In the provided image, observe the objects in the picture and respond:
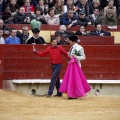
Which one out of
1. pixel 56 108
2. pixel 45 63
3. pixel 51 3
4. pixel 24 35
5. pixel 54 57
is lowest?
pixel 56 108

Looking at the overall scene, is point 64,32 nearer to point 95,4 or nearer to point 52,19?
point 52,19

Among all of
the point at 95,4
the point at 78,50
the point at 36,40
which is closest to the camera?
the point at 78,50

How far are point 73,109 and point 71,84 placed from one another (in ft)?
6.38

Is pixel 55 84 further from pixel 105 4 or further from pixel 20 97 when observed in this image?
pixel 105 4

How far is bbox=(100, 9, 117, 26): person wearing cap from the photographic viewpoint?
17.0 m

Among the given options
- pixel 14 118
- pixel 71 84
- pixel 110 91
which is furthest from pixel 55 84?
pixel 14 118

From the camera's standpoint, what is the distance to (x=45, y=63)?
16.1m

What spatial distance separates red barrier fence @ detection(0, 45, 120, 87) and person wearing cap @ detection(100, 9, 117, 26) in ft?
3.53

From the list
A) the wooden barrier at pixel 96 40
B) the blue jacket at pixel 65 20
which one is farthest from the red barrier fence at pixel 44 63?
the blue jacket at pixel 65 20

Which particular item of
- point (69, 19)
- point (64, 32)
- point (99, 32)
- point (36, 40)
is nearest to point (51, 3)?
point (69, 19)

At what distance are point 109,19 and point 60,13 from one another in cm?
122

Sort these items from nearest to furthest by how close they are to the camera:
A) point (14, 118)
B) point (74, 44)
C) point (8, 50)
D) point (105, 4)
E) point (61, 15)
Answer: point (14, 118)
point (74, 44)
point (8, 50)
point (61, 15)
point (105, 4)

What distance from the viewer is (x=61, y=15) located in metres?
17.0

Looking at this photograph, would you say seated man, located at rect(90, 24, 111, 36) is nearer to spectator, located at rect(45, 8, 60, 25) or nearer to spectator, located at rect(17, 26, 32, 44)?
spectator, located at rect(45, 8, 60, 25)
